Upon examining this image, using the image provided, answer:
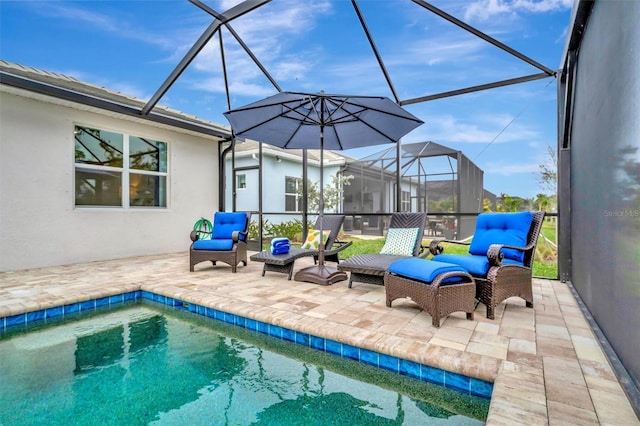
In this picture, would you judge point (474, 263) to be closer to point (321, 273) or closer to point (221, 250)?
point (321, 273)

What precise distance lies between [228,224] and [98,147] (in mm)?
3199

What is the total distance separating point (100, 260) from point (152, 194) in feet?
5.87

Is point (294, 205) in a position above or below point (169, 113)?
below

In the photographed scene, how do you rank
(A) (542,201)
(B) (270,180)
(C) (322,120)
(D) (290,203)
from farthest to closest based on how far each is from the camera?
(D) (290,203), (B) (270,180), (A) (542,201), (C) (322,120)

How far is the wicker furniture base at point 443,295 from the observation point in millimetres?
2875

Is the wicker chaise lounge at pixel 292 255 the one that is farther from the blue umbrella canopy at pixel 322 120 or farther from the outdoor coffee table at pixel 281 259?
the blue umbrella canopy at pixel 322 120

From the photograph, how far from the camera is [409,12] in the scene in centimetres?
544

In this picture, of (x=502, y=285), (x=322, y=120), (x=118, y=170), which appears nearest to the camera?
(x=502, y=285)

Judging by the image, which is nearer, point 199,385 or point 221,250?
point 199,385

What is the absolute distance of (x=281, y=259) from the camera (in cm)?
477

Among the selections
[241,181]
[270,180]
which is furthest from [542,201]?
[241,181]

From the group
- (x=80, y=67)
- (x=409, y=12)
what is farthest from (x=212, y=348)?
(x=80, y=67)

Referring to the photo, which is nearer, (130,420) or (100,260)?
(130,420)

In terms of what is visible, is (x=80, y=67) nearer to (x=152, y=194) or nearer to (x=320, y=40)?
(x=152, y=194)
